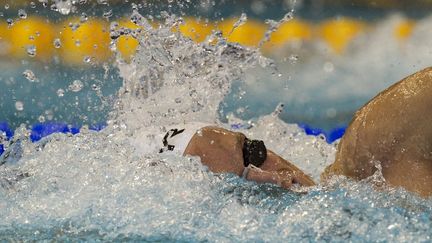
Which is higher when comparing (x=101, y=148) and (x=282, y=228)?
(x=282, y=228)

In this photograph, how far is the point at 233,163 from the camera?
173cm

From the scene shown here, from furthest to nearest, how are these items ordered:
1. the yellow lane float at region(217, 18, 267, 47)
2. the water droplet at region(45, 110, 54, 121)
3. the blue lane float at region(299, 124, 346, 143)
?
the yellow lane float at region(217, 18, 267, 47), the water droplet at region(45, 110, 54, 121), the blue lane float at region(299, 124, 346, 143)

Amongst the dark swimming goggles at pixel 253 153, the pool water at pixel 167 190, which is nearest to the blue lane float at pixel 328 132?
the pool water at pixel 167 190

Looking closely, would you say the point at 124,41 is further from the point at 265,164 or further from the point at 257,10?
the point at 265,164

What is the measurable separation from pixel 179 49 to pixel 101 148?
0.58 m

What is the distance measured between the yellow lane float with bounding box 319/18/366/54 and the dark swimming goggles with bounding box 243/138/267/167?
273 cm

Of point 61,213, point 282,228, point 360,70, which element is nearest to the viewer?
point 282,228

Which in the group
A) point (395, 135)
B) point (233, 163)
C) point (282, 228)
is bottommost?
point (233, 163)

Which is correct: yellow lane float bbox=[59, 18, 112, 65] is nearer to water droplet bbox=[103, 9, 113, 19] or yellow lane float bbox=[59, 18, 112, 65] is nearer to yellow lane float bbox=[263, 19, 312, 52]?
water droplet bbox=[103, 9, 113, 19]

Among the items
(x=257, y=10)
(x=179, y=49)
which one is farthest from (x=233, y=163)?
(x=257, y=10)

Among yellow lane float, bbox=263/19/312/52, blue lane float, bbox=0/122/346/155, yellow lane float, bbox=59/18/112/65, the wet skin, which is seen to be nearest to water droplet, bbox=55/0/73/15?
blue lane float, bbox=0/122/346/155

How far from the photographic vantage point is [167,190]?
1.51m

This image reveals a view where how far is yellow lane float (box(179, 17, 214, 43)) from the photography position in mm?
4320

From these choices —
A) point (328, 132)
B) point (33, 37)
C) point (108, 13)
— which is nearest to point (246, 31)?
point (108, 13)
